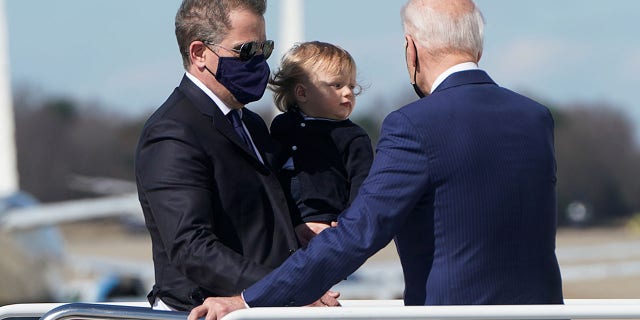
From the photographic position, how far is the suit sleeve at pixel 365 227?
11.9 ft

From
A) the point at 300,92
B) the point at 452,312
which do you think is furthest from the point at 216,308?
the point at 300,92

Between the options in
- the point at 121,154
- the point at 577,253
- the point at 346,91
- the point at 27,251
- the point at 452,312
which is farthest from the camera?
the point at 121,154

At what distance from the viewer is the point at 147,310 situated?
12.3ft

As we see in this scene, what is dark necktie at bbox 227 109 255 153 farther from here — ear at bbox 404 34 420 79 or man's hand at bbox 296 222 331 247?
ear at bbox 404 34 420 79

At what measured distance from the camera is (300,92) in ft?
15.5

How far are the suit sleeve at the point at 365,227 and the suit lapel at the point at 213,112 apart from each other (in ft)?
1.78

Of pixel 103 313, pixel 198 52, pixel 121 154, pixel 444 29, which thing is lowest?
pixel 121 154

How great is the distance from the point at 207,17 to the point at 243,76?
22 cm

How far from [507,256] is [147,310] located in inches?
41.9

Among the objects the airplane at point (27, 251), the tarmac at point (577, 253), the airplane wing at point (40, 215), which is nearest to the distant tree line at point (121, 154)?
the tarmac at point (577, 253)

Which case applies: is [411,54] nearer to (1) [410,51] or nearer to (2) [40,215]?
(1) [410,51]

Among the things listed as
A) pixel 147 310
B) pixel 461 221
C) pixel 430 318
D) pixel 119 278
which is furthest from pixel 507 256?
pixel 119 278

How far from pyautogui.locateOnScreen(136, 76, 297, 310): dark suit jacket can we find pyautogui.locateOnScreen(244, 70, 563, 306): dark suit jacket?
0.22 meters

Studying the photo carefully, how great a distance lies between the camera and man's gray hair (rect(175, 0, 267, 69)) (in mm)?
4117
